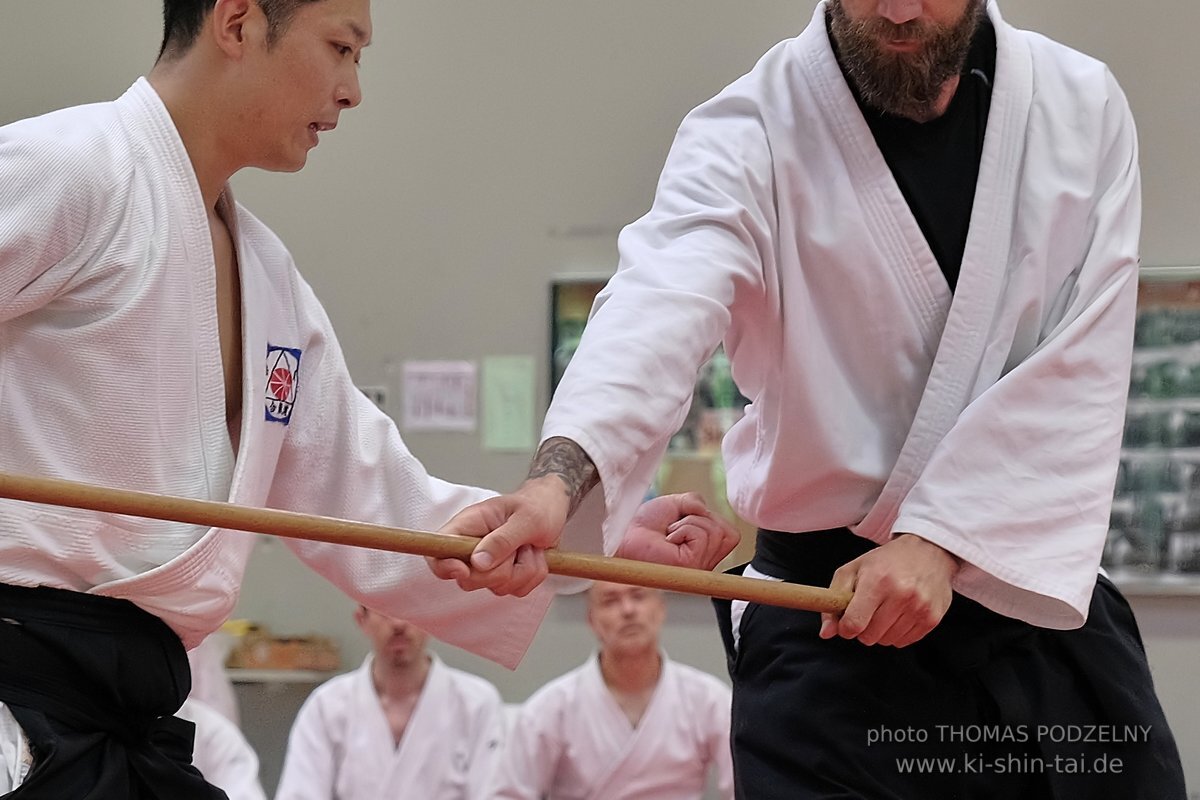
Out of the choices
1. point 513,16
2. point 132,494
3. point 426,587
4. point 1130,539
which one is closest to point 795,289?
point 426,587

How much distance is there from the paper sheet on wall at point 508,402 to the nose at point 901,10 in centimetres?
368

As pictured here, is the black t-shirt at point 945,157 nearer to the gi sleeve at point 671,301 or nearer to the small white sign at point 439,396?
the gi sleeve at point 671,301

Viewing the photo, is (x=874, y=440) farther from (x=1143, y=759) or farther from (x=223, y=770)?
(x=223, y=770)

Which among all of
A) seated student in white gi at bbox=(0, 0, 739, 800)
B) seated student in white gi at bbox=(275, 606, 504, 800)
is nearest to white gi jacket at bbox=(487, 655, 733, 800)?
seated student in white gi at bbox=(275, 606, 504, 800)

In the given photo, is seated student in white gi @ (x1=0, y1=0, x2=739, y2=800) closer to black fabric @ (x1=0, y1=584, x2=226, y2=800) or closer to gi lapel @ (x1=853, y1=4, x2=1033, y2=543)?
black fabric @ (x1=0, y1=584, x2=226, y2=800)

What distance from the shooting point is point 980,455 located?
1.86 m

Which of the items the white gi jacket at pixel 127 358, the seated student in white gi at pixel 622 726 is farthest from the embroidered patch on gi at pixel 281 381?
the seated student in white gi at pixel 622 726

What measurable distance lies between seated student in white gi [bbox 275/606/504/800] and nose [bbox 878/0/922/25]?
390 cm

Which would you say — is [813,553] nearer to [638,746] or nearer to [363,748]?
[638,746]

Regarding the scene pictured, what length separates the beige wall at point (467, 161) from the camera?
535cm

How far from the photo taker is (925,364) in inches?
78.3

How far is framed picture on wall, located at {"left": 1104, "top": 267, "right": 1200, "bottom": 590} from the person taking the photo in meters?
4.92

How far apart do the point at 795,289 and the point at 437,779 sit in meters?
3.93

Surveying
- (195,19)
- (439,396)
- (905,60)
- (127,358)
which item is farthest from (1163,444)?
(127,358)
